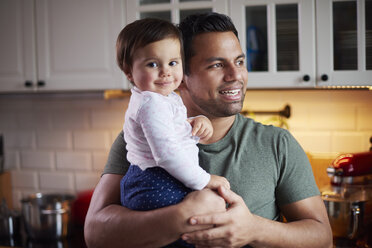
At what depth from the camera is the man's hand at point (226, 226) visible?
1242 millimetres

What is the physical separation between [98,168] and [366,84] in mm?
1636

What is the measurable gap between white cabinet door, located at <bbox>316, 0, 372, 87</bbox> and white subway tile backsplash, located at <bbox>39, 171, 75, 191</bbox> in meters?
1.70

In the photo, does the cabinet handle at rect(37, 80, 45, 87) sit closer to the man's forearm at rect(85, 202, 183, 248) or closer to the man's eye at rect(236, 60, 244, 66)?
the man's forearm at rect(85, 202, 183, 248)

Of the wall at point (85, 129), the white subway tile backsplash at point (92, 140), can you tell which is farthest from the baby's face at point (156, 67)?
the white subway tile backsplash at point (92, 140)

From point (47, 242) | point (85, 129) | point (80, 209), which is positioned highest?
point (85, 129)

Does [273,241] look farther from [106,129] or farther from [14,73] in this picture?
[14,73]

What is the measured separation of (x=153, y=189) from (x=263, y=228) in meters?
0.37

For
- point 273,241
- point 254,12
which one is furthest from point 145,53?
point 254,12

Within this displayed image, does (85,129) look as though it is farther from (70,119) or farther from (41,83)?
(41,83)

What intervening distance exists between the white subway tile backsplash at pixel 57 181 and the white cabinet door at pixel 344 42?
1698 millimetres

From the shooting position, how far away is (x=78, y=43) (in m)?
2.35

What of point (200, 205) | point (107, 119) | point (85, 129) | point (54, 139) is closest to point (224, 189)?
point (200, 205)

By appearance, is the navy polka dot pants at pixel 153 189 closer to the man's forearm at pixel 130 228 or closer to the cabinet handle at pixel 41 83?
the man's forearm at pixel 130 228

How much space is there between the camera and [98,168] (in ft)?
9.07
